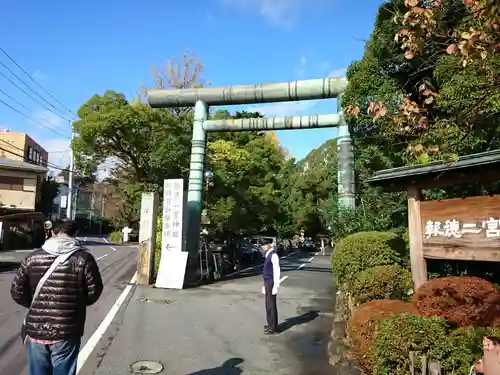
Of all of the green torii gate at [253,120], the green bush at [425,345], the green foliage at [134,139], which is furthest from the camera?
the green foliage at [134,139]

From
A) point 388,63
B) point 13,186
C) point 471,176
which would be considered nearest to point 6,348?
point 471,176

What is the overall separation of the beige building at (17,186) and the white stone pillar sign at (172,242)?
86.3 feet

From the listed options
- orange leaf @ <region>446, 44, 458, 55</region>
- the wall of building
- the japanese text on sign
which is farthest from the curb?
the wall of building

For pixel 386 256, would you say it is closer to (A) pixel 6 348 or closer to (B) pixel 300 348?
(B) pixel 300 348

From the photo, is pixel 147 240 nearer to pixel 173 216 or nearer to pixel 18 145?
pixel 173 216

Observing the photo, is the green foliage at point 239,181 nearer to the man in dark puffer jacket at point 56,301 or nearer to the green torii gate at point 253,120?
the green torii gate at point 253,120

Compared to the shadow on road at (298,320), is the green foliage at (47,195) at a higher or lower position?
higher

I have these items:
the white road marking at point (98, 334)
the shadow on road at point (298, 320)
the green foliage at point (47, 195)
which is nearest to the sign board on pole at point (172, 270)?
the white road marking at point (98, 334)

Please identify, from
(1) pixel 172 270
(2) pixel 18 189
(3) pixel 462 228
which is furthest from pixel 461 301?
(2) pixel 18 189

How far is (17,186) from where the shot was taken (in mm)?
36562

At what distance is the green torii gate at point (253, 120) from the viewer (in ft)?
42.8

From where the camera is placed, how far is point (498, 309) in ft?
15.3

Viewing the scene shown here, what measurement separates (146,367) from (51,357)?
238cm

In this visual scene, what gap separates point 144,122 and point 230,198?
8124 millimetres
